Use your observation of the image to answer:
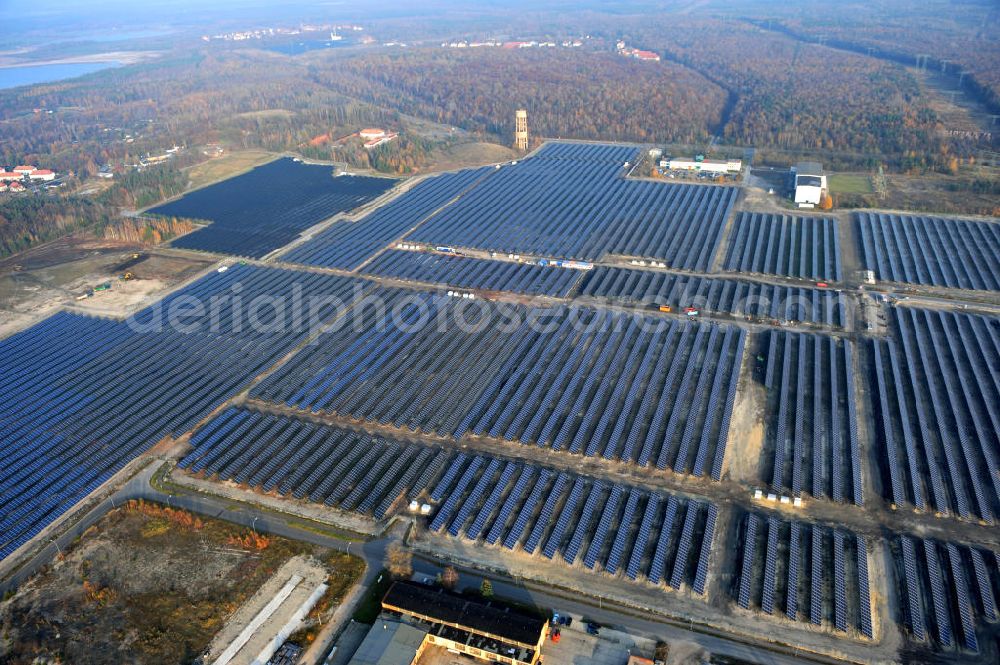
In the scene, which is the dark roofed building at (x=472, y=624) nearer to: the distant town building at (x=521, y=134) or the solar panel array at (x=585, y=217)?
the solar panel array at (x=585, y=217)

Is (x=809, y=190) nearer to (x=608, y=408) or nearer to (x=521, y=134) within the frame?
(x=521, y=134)

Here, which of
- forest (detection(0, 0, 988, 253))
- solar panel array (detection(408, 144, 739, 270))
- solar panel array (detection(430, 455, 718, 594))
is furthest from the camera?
forest (detection(0, 0, 988, 253))

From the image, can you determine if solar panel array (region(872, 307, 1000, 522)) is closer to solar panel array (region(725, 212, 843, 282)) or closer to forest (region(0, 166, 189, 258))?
solar panel array (region(725, 212, 843, 282))

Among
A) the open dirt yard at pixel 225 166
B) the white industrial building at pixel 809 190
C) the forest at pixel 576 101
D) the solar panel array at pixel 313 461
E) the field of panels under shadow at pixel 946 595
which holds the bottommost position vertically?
the solar panel array at pixel 313 461

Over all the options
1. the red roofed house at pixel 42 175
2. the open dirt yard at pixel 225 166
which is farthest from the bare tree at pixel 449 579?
the red roofed house at pixel 42 175

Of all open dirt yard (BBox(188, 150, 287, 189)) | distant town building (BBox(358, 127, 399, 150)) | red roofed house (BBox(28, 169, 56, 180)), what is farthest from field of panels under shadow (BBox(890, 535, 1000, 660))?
red roofed house (BBox(28, 169, 56, 180))

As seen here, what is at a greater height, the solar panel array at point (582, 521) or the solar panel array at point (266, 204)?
the solar panel array at point (266, 204)

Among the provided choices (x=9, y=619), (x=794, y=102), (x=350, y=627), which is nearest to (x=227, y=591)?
(x=350, y=627)
